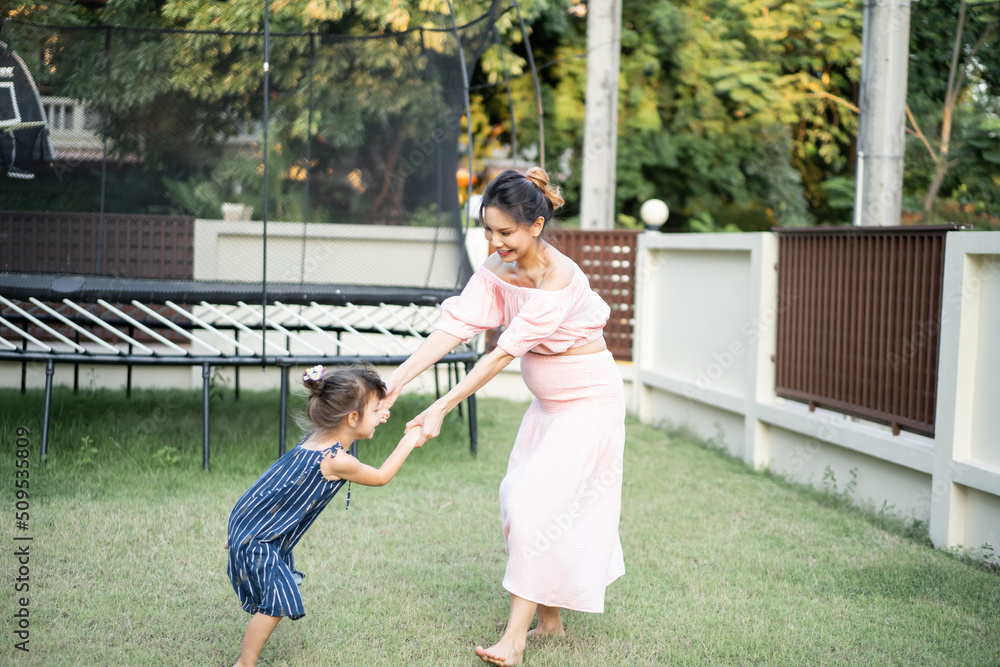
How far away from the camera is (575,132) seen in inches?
476

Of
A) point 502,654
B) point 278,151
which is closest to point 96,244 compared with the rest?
point 278,151

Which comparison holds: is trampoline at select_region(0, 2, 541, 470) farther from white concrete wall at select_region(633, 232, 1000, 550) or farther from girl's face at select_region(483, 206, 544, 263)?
girl's face at select_region(483, 206, 544, 263)

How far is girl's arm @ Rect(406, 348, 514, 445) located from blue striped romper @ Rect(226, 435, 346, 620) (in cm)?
25

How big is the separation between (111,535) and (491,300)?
207cm

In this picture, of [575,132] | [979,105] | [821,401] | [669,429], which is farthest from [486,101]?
[821,401]

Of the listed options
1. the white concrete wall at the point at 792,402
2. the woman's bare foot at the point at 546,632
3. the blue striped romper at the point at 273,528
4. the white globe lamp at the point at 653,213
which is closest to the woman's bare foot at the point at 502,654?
the woman's bare foot at the point at 546,632

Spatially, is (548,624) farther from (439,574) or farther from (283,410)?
(283,410)

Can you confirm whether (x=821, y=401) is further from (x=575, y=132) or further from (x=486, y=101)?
(x=486, y=101)

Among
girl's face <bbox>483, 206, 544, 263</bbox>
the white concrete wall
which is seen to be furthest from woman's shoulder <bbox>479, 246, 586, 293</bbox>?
the white concrete wall

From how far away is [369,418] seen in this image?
2.70 m

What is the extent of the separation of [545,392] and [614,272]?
497 centimetres

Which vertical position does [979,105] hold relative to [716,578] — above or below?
above

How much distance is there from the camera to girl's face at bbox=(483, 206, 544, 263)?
271 centimetres

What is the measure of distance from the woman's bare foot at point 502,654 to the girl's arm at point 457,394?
0.67 m
